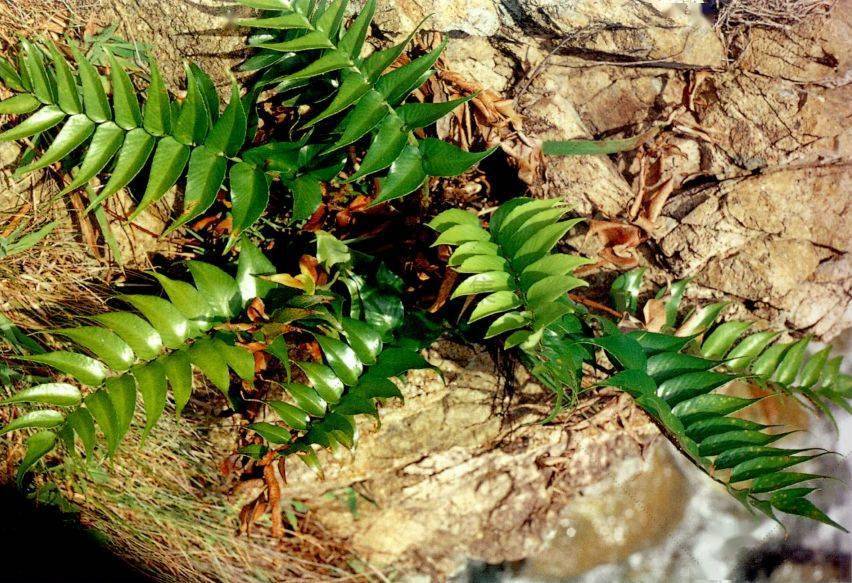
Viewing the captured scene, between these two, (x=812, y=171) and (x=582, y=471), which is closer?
(x=812, y=171)

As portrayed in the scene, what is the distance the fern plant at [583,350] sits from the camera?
138cm

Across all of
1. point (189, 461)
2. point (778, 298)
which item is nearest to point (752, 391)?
point (778, 298)

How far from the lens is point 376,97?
149 cm

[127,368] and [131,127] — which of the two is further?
[131,127]

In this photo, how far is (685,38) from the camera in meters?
1.94

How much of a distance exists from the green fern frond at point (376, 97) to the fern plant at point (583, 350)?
0.14 m

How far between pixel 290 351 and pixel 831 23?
206 centimetres

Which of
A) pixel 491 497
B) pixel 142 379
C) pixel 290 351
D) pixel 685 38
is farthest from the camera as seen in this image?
pixel 491 497

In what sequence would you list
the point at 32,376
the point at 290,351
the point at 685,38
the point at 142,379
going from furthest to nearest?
1. the point at 685,38
2. the point at 290,351
3. the point at 32,376
4. the point at 142,379

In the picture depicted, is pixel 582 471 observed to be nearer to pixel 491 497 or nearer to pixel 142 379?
pixel 491 497

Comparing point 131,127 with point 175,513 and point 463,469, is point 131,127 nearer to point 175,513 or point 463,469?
point 175,513

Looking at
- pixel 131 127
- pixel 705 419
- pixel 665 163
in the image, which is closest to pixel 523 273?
pixel 705 419

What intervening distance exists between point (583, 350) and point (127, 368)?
45.6 inches

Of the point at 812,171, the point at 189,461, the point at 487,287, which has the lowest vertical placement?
the point at 189,461
